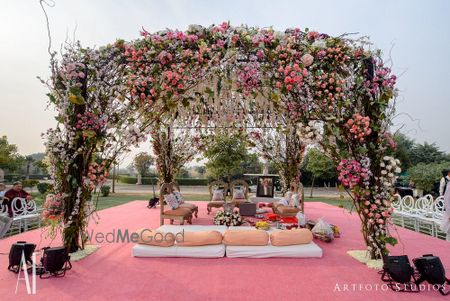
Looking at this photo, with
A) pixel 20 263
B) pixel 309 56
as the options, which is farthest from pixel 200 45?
pixel 20 263

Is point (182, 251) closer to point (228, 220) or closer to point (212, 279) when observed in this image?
point (212, 279)

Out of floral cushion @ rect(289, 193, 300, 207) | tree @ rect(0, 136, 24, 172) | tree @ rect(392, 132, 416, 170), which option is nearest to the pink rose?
floral cushion @ rect(289, 193, 300, 207)

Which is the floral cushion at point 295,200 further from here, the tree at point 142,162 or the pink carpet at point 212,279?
the tree at point 142,162

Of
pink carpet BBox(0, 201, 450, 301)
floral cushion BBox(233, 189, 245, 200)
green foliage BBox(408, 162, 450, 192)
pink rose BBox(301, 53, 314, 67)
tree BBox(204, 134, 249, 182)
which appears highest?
pink rose BBox(301, 53, 314, 67)

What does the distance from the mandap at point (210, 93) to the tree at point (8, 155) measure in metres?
20.2

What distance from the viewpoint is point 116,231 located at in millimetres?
6879

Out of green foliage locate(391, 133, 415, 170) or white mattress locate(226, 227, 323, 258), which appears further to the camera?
green foliage locate(391, 133, 415, 170)

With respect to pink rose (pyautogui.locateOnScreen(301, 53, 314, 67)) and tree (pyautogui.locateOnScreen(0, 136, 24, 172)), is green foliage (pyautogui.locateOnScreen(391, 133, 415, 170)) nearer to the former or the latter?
pink rose (pyautogui.locateOnScreen(301, 53, 314, 67))

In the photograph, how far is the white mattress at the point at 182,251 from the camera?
4688mm

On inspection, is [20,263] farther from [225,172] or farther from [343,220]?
[225,172]

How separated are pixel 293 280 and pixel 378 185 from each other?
83.8 inches

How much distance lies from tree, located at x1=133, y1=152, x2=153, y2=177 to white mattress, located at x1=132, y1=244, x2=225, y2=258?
2142 cm

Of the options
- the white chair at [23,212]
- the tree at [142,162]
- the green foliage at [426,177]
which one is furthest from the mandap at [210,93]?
the tree at [142,162]

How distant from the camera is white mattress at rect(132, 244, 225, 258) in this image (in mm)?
4688
